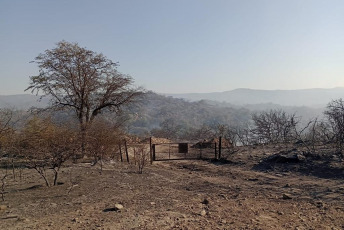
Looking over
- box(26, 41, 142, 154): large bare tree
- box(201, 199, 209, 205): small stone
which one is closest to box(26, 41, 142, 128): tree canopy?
box(26, 41, 142, 154): large bare tree

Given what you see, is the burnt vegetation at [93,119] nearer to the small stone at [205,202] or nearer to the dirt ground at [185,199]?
Answer: the dirt ground at [185,199]

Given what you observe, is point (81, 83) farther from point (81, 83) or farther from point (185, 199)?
point (185, 199)

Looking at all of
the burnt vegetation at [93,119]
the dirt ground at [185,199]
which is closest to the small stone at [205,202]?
the dirt ground at [185,199]

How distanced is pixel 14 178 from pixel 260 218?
9024mm

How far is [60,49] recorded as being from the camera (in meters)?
18.1

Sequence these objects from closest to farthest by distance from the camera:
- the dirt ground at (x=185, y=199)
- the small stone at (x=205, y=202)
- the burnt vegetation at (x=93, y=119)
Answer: the dirt ground at (x=185, y=199) < the small stone at (x=205, y=202) < the burnt vegetation at (x=93, y=119)

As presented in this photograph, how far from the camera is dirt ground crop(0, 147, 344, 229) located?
6.05 m

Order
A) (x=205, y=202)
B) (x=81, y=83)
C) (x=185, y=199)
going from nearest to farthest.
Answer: (x=205, y=202) → (x=185, y=199) → (x=81, y=83)

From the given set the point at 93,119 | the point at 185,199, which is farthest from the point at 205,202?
the point at 93,119

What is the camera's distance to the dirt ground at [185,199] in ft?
19.8

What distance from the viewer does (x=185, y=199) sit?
775 centimetres

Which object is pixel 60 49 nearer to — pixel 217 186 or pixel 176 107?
pixel 217 186

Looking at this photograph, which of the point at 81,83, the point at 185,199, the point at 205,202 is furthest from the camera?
the point at 81,83

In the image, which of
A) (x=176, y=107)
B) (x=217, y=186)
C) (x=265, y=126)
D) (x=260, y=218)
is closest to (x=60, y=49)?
(x=217, y=186)
